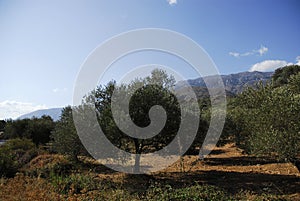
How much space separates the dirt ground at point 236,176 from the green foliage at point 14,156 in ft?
18.5

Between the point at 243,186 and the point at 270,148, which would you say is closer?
the point at 270,148

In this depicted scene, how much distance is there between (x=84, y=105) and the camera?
18.0 meters

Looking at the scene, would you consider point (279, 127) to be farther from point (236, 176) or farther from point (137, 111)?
point (137, 111)

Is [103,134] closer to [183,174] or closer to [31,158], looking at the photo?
[183,174]

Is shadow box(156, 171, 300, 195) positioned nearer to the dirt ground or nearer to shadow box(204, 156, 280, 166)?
the dirt ground

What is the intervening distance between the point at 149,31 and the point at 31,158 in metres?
17.4

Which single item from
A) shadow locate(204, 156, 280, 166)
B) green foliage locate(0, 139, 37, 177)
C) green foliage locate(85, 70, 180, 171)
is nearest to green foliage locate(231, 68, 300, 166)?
green foliage locate(85, 70, 180, 171)

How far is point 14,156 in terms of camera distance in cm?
2211

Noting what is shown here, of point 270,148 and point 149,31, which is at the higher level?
point 149,31

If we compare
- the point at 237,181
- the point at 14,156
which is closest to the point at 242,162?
the point at 237,181

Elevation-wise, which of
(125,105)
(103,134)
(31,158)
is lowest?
(31,158)

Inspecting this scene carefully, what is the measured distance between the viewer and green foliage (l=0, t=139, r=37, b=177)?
640 inches

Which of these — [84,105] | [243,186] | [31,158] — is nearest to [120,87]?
[84,105]

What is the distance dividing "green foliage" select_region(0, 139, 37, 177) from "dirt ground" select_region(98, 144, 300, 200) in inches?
223
